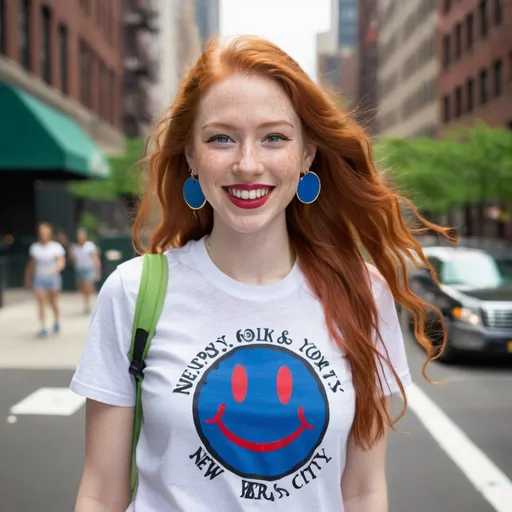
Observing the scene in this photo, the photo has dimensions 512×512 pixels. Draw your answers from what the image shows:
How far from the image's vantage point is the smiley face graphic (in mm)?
2051

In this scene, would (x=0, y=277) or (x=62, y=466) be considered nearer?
(x=62, y=466)

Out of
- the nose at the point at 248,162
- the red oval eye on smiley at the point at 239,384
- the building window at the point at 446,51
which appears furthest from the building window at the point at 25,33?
the building window at the point at 446,51

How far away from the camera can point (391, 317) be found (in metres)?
2.29

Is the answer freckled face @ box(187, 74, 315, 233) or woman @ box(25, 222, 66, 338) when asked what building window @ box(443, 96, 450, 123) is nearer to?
woman @ box(25, 222, 66, 338)

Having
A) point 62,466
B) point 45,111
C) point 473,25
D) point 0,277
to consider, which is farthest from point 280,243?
point 473,25

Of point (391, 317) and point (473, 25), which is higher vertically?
point (473, 25)

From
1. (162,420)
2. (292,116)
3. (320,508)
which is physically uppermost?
(292,116)

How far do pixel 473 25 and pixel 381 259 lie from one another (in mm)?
46725

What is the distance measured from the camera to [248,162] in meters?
2.11

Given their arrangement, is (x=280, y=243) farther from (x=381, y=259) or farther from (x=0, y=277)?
(x=0, y=277)

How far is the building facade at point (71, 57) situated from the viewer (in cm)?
2358

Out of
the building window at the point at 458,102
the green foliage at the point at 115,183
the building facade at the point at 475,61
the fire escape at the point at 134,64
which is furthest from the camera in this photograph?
the fire escape at the point at 134,64

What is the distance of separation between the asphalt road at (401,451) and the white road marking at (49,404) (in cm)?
12

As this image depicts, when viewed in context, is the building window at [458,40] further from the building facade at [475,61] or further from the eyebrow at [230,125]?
the eyebrow at [230,125]
